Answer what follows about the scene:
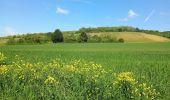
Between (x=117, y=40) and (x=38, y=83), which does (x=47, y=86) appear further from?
(x=117, y=40)

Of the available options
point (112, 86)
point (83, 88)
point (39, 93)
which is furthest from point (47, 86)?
point (112, 86)

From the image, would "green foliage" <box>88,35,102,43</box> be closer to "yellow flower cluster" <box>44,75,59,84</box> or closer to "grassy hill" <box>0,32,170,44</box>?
"grassy hill" <box>0,32,170,44</box>

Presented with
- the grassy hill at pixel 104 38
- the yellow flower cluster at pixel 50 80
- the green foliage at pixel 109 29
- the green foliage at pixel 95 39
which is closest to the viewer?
the yellow flower cluster at pixel 50 80

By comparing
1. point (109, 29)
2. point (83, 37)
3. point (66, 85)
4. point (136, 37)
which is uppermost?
point (66, 85)

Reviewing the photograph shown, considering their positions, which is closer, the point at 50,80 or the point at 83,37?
the point at 50,80

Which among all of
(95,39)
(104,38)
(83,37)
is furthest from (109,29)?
(83,37)

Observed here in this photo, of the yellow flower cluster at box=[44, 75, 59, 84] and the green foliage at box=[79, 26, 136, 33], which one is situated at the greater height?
the yellow flower cluster at box=[44, 75, 59, 84]

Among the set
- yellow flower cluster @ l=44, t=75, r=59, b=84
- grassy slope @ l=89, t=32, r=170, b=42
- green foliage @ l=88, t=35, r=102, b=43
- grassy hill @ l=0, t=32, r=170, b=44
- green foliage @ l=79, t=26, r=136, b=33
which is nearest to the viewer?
yellow flower cluster @ l=44, t=75, r=59, b=84

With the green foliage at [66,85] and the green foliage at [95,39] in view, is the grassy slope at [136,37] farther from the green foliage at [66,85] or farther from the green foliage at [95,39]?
the green foliage at [66,85]

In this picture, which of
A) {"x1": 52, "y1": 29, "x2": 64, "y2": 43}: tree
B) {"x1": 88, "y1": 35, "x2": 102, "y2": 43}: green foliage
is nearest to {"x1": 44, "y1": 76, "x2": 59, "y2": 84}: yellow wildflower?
{"x1": 52, "y1": 29, "x2": 64, "y2": 43}: tree

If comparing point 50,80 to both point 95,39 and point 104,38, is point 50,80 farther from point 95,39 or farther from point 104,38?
point 104,38

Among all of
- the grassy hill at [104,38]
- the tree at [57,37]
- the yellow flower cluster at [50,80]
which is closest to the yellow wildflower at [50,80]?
the yellow flower cluster at [50,80]

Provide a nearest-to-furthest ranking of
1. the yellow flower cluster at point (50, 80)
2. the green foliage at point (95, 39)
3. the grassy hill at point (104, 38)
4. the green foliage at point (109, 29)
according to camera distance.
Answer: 1. the yellow flower cluster at point (50, 80)
2. the grassy hill at point (104, 38)
3. the green foliage at point (95, 39)
4. the green foliage at point (109, 29)

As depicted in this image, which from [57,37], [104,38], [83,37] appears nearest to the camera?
[57,37]
